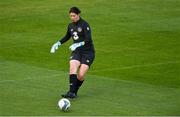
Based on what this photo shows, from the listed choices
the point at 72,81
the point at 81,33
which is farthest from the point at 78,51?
the point at 72,81

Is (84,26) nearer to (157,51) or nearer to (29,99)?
(29,99)

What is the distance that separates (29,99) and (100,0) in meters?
21.6

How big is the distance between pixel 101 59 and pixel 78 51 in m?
6.57

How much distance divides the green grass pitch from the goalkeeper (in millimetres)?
482

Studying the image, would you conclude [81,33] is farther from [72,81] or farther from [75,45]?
[72,81]

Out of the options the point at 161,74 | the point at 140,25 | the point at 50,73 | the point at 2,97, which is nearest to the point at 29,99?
the point at 2,97

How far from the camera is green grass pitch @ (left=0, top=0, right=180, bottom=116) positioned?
682 inches

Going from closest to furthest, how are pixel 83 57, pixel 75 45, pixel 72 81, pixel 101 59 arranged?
pixel 72 81 < pixel 75 45 < pixel 83 57 < pixel 101 59

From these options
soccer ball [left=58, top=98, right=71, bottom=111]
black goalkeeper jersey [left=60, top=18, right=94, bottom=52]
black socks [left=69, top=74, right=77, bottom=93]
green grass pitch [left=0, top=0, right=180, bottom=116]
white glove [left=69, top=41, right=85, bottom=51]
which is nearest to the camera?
soccer ball [left=58, top=98, right=71, bottom=111]

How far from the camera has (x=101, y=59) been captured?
25.0 m

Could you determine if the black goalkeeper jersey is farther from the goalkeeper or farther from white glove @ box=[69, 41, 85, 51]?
white glove @ box=[69, 41, 85, 51]

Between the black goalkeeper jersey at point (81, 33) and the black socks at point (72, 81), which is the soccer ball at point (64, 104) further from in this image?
the black goalkeeper jersey at point (81, 33)

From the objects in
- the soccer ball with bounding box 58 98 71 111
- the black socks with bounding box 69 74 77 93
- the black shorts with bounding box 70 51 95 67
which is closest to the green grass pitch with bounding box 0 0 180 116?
the soccer ball with bounding box 58 98 71 111

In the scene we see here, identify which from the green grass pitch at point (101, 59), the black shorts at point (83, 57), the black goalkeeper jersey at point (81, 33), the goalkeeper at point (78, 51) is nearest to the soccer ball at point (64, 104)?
the green grass pitch at point (101, 59)
